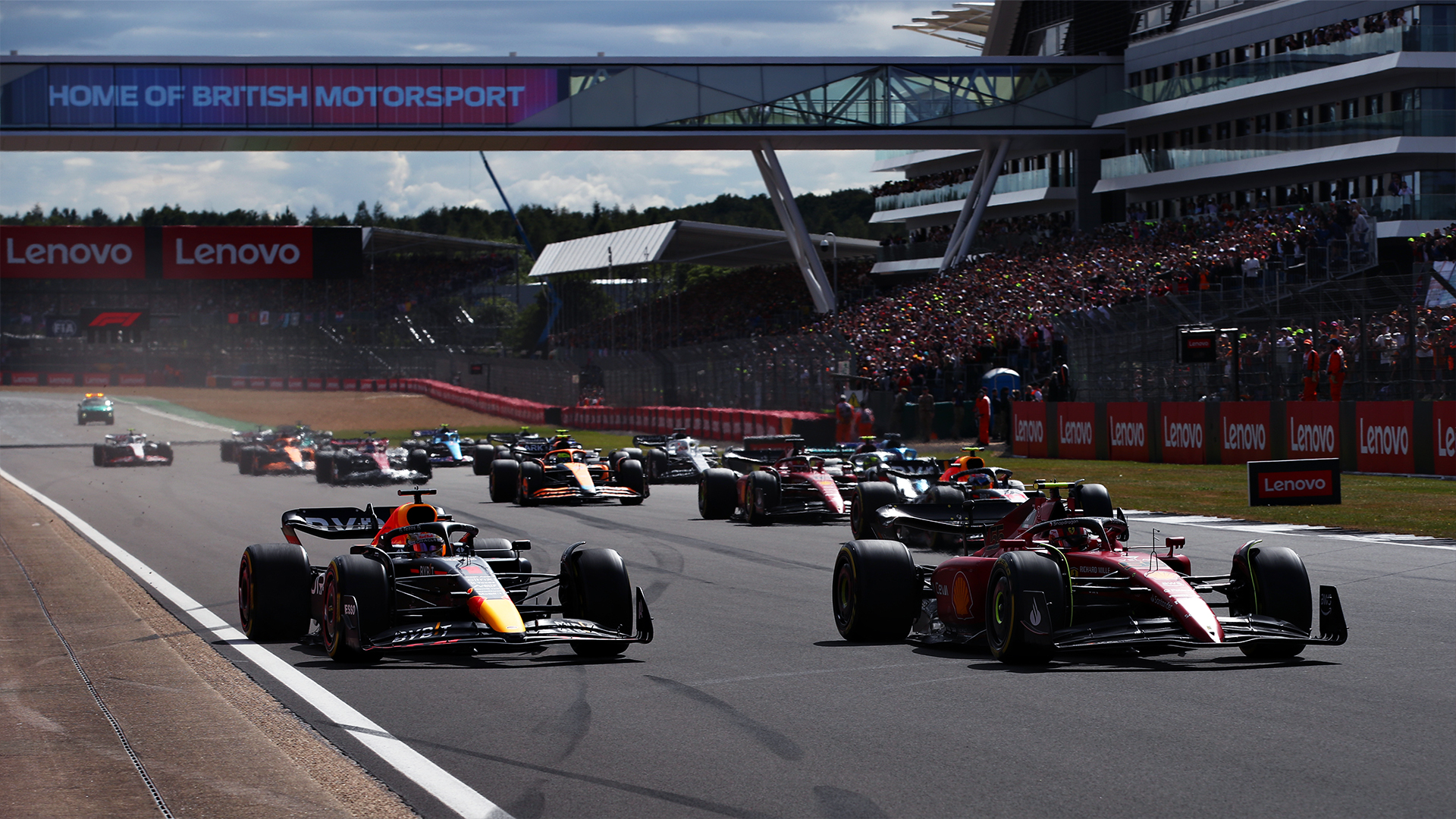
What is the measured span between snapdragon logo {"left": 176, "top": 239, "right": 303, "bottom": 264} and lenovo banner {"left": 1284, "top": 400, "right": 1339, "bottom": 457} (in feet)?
125

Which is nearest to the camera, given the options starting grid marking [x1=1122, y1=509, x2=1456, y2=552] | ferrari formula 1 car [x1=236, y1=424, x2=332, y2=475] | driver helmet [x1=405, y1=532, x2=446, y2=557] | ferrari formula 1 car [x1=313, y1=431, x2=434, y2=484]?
driver helmet [x1=405, y1=532, x2=446, y2=557]

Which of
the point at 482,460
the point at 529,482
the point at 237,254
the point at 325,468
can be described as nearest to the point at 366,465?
the point at 325,468

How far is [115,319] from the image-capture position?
59438 mm

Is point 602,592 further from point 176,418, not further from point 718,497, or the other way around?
point 176,418

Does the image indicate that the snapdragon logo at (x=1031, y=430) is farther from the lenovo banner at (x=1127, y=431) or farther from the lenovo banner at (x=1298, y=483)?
the lenovo banner at (x=1298, y=483)

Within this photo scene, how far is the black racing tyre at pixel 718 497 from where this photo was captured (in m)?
21.9

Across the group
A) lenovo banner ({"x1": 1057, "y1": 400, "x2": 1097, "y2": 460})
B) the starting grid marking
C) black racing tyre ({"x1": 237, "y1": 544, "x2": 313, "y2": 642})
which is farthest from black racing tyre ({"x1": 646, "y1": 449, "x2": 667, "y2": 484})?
black racing tyre ({"x1": 237, "y1": 544, "x2": 313, "y2": 642})

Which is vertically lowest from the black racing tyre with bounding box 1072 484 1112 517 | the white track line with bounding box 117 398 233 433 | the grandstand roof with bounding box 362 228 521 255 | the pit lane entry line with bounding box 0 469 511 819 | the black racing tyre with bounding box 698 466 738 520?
the pit lane entry line with bounding box 0 469 511 819

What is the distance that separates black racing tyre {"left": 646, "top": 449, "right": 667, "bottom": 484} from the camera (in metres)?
29.9

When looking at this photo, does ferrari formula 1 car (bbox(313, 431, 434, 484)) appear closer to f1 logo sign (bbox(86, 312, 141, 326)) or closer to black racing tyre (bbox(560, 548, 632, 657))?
black racing tyre (bbox(560, 548, 632, 657))

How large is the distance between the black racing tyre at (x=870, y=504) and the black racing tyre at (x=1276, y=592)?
8.67m

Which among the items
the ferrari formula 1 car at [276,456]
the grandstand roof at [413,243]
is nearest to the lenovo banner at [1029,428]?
the ferrari formula 1 car at [276,456]

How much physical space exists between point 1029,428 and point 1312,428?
9192 mm

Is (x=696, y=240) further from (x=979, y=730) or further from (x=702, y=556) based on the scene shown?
(x=979, y=730)
